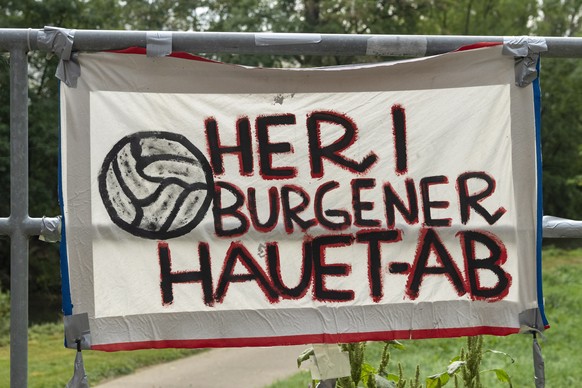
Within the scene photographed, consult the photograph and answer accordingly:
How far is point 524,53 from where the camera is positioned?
2.49m

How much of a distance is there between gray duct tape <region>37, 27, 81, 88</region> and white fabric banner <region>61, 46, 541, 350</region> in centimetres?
3

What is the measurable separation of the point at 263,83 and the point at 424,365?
5080 mm

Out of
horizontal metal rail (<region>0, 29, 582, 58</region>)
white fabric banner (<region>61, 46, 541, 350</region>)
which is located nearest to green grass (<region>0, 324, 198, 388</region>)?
white fabric banner (<region>61, 46, 541, 350</region>)

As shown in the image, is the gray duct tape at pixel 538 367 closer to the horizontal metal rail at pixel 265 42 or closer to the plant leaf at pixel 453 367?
the plant leaf at pixel 453 367

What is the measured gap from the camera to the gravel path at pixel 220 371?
725 cm

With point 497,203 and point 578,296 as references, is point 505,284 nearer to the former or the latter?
point 497,203

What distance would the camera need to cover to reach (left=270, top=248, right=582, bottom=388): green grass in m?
6.70

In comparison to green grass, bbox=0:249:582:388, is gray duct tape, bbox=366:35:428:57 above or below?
above

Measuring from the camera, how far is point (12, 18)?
17797mm

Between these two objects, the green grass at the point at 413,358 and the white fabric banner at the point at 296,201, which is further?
the green grass at the point at 413,358

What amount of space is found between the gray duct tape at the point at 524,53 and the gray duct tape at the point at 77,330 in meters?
1.38

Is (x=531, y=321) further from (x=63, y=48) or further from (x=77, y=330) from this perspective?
(x=63, y=48)

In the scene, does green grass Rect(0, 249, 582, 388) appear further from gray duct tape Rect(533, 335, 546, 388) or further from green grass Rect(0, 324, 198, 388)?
gray duct tape Rect(533, 335, 546, 388)

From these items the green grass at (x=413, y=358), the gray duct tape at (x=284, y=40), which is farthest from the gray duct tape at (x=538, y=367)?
the green grass at (x=413, y=358)
